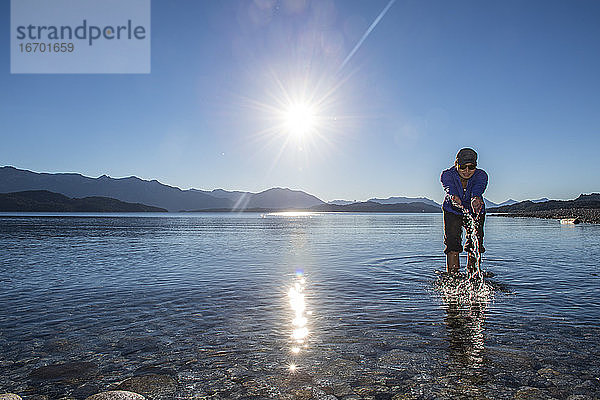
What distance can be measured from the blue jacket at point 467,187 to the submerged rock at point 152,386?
29.6 feet

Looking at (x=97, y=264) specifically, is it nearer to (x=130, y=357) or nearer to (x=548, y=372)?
(x=130, y=357)

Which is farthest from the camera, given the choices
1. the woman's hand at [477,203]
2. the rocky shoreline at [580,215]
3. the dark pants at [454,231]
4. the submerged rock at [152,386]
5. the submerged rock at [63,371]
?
the rocky shoreline at [580,215]

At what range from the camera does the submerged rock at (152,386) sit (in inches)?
180

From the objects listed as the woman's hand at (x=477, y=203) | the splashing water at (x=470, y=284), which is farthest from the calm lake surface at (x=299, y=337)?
the woman's hand at (x=477, y=203)

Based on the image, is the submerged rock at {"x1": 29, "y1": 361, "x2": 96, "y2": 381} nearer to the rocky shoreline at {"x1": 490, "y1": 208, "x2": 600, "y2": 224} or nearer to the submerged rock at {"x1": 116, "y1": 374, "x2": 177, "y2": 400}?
the submerged rock at {"x1": 116, "y1": 374, "x2": 177, "y2": 400}

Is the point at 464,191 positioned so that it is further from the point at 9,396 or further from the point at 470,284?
the point at 9,396

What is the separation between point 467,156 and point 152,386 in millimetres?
9803

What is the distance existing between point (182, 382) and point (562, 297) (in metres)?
9.30

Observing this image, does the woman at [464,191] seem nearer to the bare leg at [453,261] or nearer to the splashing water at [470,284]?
the splashing water at [470,284]

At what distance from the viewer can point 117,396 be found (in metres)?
4.48

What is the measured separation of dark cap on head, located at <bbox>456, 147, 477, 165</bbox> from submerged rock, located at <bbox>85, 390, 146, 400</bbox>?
9.88m

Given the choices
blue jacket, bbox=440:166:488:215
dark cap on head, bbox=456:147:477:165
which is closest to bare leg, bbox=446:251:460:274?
blue jacket, bbox=440:166:488:215

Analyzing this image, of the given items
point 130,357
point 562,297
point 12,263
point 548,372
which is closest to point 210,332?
point 130,357

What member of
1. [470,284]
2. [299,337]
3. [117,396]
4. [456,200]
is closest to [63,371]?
[117,396]
